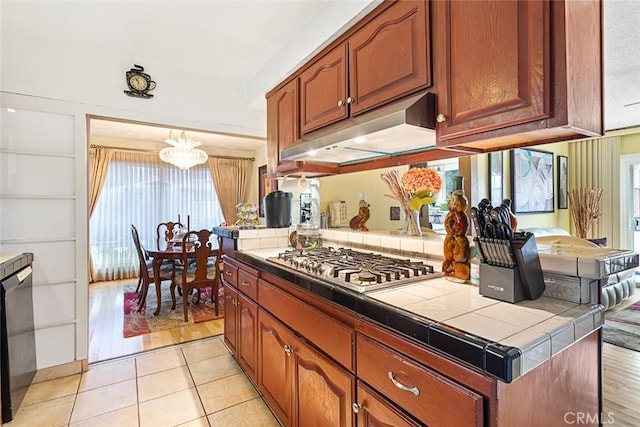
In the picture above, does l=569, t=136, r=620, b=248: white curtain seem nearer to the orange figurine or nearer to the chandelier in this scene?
the orange figurine

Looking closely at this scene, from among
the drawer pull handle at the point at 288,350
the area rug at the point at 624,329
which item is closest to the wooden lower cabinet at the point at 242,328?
the drawer pull handle at the point at 288,350

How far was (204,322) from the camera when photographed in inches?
133

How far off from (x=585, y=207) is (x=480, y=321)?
19.7 feet

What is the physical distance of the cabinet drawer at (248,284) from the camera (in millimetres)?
1919

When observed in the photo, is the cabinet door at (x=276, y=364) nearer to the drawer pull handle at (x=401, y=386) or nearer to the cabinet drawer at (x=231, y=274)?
the cabinet drawer at (x=231, y=274)

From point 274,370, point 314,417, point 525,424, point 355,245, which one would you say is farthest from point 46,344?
point 525,424

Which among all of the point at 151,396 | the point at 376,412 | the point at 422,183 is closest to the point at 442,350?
the point at 376,412

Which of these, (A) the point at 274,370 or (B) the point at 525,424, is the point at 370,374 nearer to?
Answer: (B) the point at 525,424

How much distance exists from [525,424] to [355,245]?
145cm

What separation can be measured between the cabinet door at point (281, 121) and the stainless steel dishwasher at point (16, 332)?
5.82 feet

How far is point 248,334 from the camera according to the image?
2.05 metres

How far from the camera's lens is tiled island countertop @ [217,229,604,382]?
718mm

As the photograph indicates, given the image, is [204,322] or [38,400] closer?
[38,400]

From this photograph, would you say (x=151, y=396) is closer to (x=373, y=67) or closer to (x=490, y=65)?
Result: (x=373, y=67)
